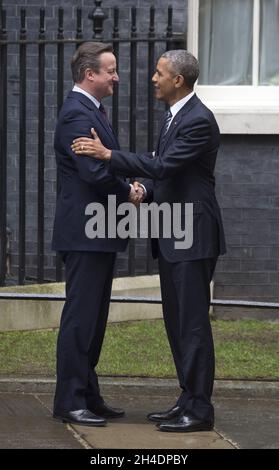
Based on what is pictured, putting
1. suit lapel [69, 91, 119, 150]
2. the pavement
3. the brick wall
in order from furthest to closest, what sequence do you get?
1. the brick wall
2. suit lapel [69, 91, 119, 150]
3. the pavement

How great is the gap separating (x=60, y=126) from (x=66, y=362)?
124 centimetres

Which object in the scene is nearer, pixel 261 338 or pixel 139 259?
pixel 261 338

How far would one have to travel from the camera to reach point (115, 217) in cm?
704

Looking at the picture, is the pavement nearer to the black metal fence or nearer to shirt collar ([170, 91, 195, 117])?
shirt collar ([170, 91, 195, 117])

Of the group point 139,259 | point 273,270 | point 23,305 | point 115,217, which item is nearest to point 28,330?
point 23,305

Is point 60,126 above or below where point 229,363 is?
above

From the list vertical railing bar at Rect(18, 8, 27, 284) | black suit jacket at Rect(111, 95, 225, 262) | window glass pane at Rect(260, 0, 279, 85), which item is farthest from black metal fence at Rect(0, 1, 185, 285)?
black suit jacket at Rect(111, 95, 225, 262)

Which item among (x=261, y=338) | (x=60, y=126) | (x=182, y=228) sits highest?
(x=60, y=126)

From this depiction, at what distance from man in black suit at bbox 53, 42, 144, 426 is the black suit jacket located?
0.52 feet

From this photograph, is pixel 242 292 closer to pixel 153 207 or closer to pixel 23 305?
pixel 23 305

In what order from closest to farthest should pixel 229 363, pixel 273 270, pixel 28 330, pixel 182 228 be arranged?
pixel 182 228 < pixel 229 363 < pixel 28 330 < pixel 273 270

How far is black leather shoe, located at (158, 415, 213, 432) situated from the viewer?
273 inches

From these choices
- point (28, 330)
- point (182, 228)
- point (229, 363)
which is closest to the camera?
point (182, 228)

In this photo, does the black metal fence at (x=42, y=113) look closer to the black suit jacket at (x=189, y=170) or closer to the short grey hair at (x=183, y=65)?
the short grey hair at (x=183, y=65)
